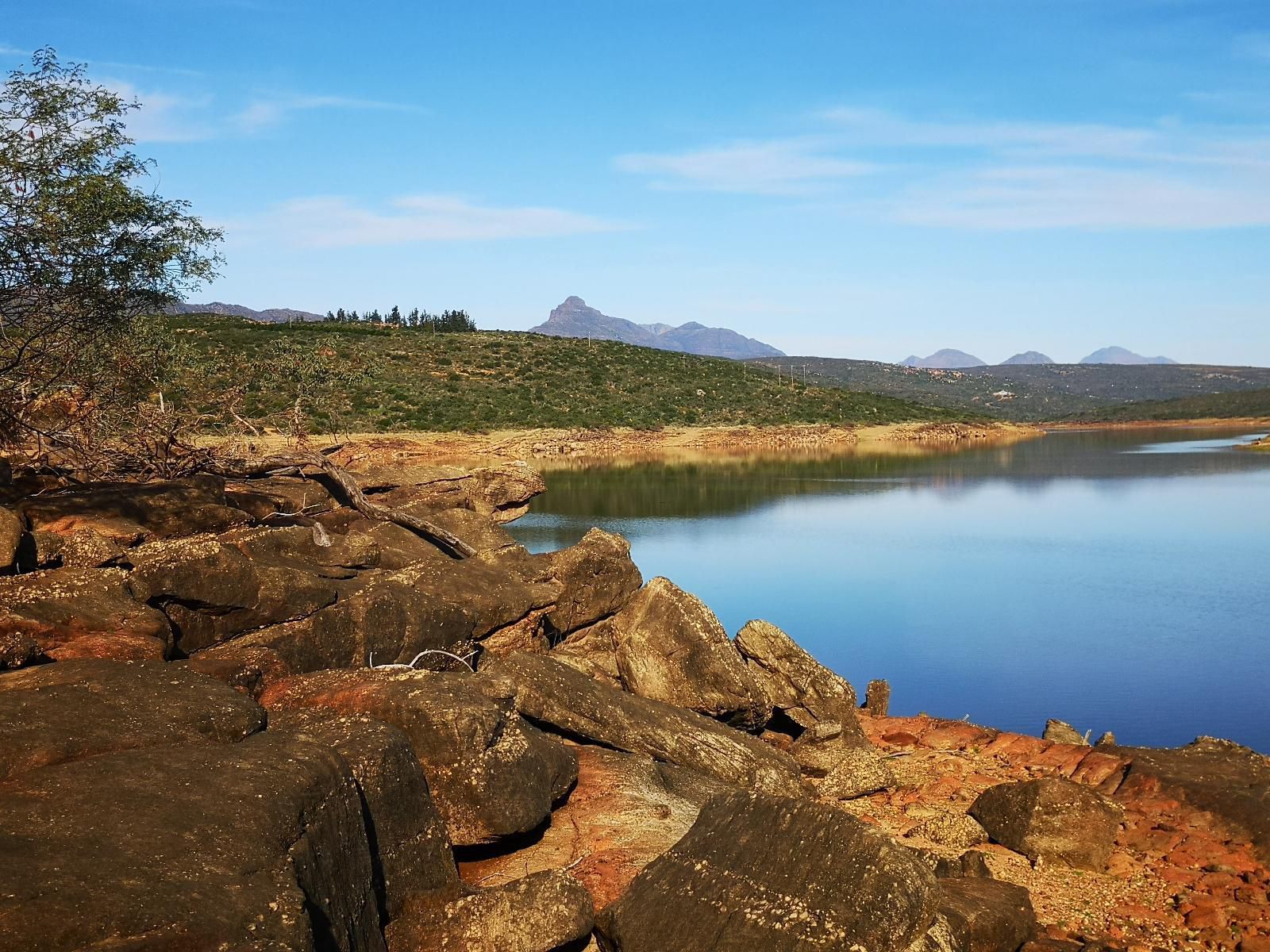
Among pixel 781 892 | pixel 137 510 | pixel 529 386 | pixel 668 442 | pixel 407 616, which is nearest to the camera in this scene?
pixel 781 892

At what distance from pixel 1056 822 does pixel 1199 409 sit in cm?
17566

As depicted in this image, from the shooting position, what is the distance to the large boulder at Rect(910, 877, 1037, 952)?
9.00m

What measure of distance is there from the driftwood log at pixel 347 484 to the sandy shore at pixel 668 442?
1295 centimetres

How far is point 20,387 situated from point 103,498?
3839 mm

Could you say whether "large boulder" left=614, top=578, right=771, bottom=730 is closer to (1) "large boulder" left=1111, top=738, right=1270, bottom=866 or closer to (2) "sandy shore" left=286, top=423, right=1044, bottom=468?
(1) "large boulder" left=1111, top=738, right=1270, bottom=866

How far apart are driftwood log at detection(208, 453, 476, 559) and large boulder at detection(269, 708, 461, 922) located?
36.1 feet

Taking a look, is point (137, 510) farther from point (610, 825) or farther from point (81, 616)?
point (610, 825)

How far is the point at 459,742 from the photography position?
884cm

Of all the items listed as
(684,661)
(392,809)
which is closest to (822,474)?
(684,661)

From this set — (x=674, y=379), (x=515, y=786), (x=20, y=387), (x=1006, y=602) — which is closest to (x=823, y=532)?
(x=1006, y=602)

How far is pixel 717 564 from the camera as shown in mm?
36594

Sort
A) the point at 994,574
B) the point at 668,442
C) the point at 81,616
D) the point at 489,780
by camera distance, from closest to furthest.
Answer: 1. the point at 489,780
2. the point at 81,616
3. the point at 994,574
4. the point at 668,442

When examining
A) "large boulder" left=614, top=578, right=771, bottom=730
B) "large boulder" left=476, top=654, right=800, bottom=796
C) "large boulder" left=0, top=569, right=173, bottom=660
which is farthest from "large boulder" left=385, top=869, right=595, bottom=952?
"large boulder" left=614, top=578, right=771, bottom=730

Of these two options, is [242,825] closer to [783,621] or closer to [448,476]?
[448,476]
